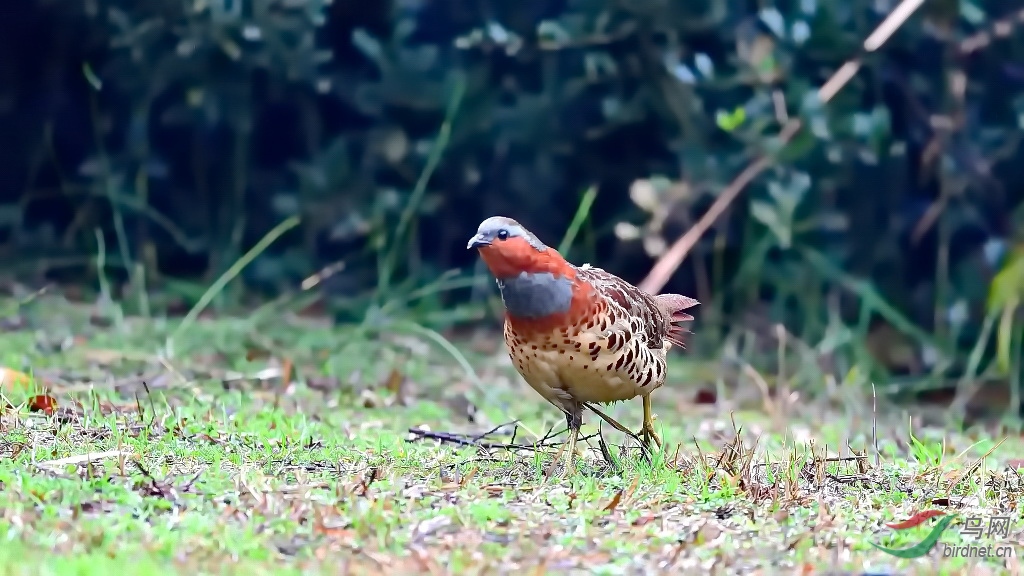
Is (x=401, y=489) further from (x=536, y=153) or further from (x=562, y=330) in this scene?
(x=536, y=153)

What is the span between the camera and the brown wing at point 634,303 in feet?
13.4

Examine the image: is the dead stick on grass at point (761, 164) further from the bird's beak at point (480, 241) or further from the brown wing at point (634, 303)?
the bird's beak at point (480, 241)

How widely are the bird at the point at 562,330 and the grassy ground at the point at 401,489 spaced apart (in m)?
0.24

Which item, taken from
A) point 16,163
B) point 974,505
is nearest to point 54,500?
point 974,505

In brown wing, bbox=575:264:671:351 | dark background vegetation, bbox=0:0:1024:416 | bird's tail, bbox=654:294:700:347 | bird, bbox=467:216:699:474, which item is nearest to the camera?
bird, bbox=467:216:699:474

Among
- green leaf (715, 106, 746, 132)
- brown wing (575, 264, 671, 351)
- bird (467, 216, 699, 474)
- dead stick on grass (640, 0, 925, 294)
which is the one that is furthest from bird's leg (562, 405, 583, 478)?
green leaf (715, 106, 746, 132)

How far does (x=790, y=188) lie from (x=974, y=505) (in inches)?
124

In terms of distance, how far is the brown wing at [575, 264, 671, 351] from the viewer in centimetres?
409

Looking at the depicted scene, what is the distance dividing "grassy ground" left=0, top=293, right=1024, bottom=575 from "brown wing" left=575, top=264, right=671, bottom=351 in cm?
40

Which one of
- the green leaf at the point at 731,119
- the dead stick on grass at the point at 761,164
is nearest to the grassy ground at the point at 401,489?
the dead stick on grass at the point at 761,164

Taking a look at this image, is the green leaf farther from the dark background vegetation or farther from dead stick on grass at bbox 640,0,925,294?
dead stick on grass at bbox 640,0,925,294

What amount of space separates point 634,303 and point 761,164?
8.51 ft


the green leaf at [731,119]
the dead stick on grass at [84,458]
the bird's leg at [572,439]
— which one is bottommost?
the dead stick on grass at [84,458]

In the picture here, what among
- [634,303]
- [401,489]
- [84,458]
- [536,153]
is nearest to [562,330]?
[634,303]
